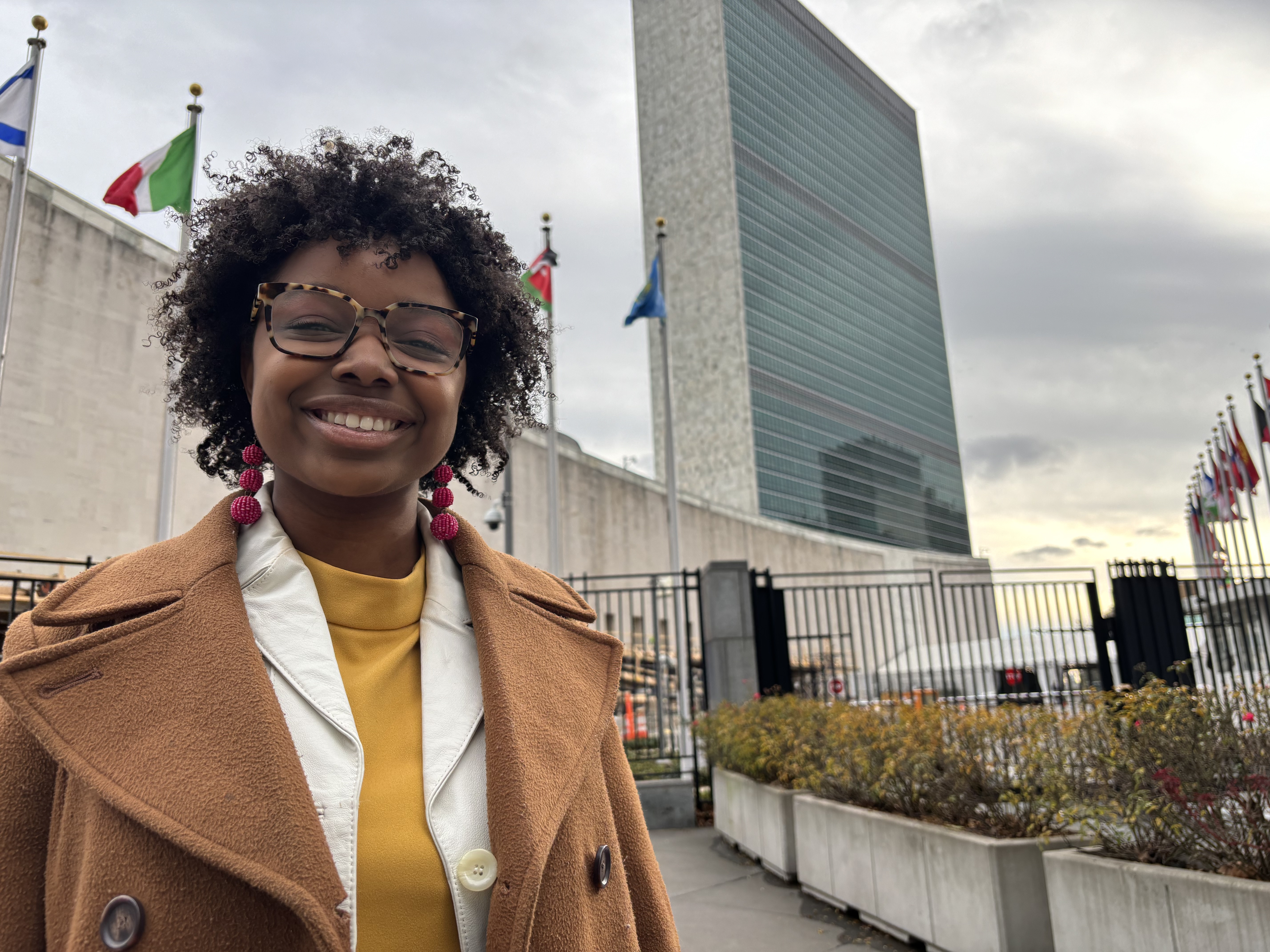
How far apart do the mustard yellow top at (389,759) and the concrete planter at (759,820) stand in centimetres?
571

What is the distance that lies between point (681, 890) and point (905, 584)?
5.32 meters

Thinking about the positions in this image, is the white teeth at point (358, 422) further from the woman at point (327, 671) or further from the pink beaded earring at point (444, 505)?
the pink beaded earring at point (444, 505)

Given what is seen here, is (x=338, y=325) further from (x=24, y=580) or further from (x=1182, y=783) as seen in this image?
(x=24, y=580)

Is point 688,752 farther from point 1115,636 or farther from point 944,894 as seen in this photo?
point 944,894

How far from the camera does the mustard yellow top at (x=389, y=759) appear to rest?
115 centimetres

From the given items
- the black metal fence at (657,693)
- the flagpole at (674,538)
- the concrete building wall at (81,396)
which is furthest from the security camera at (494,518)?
the concrete building wall at (81,396)

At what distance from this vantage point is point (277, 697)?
1.21 meters

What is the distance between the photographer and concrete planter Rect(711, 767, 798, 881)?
6.52 m

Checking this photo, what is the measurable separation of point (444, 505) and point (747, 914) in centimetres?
520

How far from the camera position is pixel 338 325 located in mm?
1382

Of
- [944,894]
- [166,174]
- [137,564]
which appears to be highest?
[166,174]

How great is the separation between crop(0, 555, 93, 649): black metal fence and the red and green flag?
7.83 m

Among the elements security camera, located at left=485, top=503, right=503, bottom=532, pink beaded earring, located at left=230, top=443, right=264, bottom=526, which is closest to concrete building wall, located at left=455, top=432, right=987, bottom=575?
security camera, located at left=485, top=503, right=503, bottom=532

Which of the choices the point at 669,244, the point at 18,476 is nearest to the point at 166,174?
the point at 18,476
